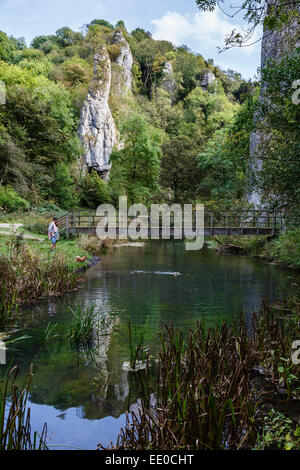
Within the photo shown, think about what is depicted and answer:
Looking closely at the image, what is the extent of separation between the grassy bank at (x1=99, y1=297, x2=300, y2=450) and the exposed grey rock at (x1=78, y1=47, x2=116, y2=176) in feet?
125

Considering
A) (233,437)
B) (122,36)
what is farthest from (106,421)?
(122,36)

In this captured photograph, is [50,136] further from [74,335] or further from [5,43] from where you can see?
[5,43]

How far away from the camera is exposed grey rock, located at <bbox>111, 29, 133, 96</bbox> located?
5348cm

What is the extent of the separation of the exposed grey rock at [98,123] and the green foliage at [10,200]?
17.5 m

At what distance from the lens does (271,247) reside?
68.1 feet

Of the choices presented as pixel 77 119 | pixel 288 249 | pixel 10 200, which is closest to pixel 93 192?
pixel 77 119

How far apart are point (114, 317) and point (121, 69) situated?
5234 centimetres

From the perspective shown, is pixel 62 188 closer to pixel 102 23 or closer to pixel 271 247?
pixel 271 247

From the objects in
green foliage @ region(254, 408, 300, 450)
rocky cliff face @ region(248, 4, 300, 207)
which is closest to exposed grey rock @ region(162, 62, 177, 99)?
rocky cliff face @ region(248, 4, 300, 207)

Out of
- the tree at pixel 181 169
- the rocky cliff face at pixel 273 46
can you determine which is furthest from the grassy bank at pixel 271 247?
the tree at pixel 181 169

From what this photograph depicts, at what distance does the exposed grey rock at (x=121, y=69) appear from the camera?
53484 mm

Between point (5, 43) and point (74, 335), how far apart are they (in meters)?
51.5

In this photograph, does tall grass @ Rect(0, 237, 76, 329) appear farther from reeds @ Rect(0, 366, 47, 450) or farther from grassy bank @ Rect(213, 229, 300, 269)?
grassy bank @ Rect(213, 229, 300, 269)

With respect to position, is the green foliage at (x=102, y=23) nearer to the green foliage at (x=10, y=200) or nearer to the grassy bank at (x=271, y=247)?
the green foliage at (x=10, y=200)
